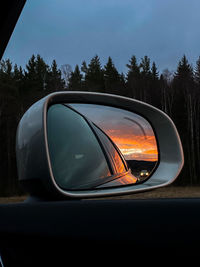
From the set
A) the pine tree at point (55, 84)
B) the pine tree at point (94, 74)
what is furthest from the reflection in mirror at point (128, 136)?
the pine tree at point (94, 74)

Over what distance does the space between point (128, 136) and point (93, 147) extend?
0.21 meters

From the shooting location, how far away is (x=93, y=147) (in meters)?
1.58

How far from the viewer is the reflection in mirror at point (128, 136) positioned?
1.55m

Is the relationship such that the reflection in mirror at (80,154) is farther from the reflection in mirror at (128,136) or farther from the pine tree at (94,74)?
the pine tree at (94,74)

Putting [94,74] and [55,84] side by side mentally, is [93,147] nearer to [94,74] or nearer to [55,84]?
[55,84]

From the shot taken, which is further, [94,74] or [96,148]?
[94,74]

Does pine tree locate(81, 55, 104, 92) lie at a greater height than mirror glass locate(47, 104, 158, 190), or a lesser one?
greater

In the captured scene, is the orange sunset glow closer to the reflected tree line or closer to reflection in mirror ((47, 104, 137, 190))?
reflection in mirror ((47, 104, 137, 190))

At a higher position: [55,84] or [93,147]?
[55,84]

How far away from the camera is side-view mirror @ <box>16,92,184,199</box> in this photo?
1270 mm

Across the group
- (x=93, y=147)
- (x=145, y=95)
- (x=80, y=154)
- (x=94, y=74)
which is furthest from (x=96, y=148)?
(x=94, y=74)

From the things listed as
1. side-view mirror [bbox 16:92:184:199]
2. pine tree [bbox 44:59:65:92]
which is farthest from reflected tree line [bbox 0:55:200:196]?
side-view mirror [bbox 16:92:184:199]

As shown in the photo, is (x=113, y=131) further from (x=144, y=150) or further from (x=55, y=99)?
(x=55, y=99)

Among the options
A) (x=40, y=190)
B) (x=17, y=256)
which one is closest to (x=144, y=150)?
(x=40, y=190)
